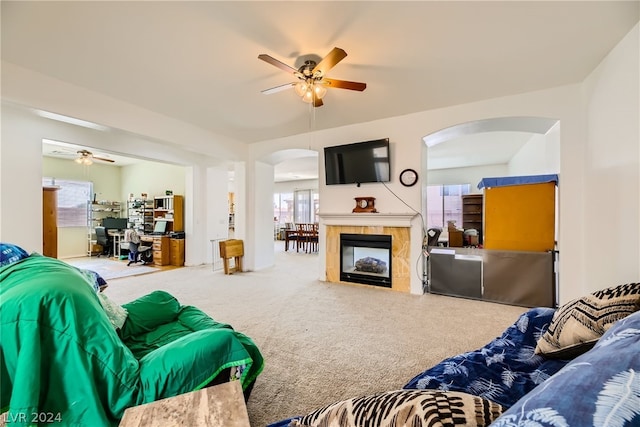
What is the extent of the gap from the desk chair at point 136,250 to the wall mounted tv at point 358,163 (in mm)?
4961

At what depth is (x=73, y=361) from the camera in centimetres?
93

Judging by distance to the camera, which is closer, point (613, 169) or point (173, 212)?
point (613, 169)

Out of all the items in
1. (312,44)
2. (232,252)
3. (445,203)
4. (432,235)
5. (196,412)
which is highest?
(312,44)

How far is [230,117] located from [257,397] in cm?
379

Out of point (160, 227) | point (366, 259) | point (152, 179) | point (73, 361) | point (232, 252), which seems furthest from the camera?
point (152, 179)

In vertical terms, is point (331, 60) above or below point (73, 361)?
above

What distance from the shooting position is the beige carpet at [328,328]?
1.78 meters

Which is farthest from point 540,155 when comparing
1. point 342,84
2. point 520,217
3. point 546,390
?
point 546,390

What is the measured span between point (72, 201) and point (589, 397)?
33.6 feet

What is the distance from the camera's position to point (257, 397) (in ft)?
5.52

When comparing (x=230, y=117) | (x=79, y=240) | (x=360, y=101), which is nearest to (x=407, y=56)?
(x=360, y=101)

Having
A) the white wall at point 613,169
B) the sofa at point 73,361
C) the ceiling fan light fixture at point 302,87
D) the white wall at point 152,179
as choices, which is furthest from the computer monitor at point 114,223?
the white wall at point 613,169

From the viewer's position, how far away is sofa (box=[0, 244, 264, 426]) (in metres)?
0.87

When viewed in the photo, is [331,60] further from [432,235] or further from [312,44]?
[432,235]
